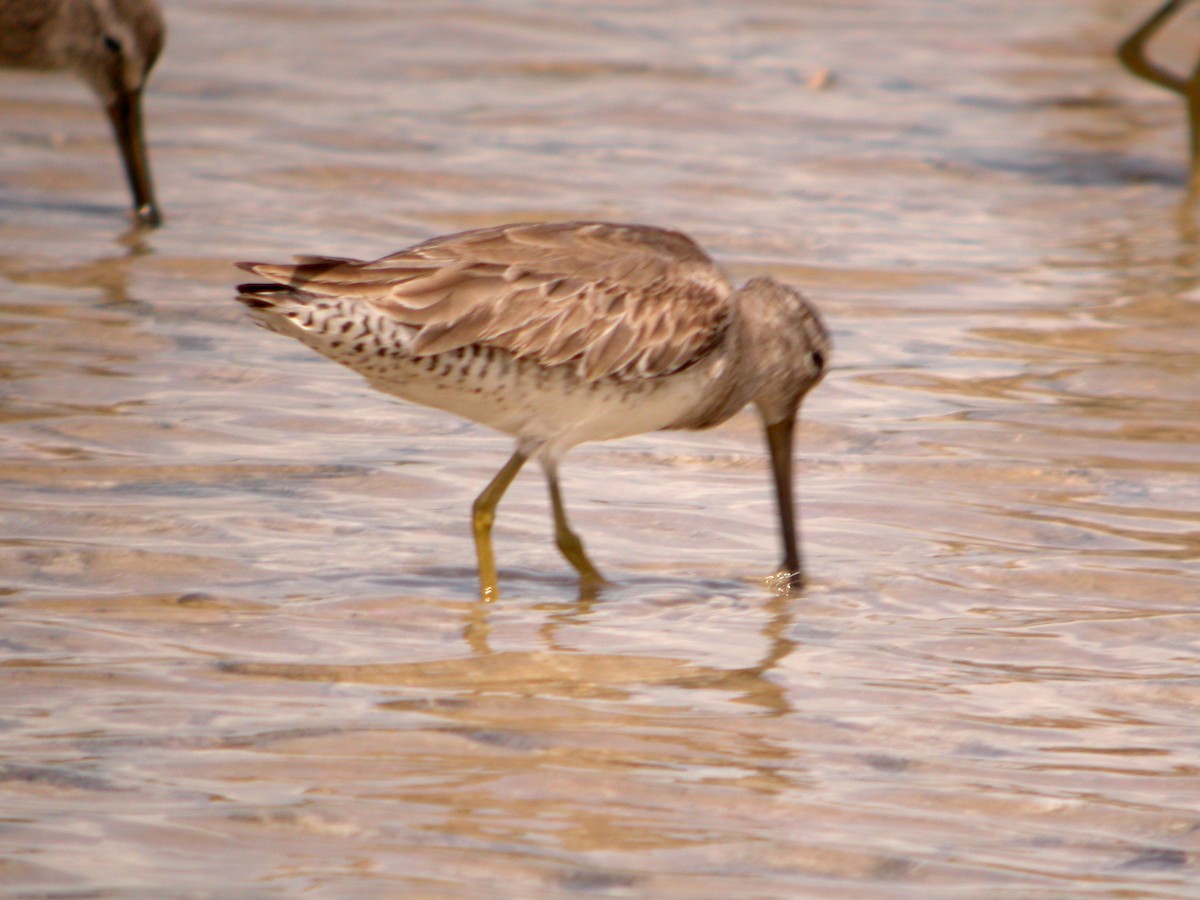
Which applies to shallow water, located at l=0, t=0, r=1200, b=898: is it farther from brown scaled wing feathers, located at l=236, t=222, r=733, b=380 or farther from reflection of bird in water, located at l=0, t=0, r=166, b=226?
brown scaled wing feathers, located at l=236, t=222, r=733, b=380

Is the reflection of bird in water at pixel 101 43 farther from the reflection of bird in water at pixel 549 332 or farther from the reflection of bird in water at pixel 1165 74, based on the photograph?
the reflection of bird in water at pixel 1165 74

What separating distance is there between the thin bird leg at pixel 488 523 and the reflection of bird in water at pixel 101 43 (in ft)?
14.4

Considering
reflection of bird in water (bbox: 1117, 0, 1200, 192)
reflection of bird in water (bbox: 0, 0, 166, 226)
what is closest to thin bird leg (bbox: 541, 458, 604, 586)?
reflection of bird in water (bbox: 0, 0, 166, 226)

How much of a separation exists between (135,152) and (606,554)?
444 centimetres

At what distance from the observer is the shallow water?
3.42m

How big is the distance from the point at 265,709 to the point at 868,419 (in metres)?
3.00

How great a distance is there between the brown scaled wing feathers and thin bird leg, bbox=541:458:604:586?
330mm

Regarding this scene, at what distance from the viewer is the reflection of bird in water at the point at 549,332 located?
4.64 metres

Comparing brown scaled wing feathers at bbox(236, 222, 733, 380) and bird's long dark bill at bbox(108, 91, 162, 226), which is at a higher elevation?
brown scaled wing feathers at bbox(236, 222, 733, 380)

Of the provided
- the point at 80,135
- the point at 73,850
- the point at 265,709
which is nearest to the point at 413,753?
the point at 265,709

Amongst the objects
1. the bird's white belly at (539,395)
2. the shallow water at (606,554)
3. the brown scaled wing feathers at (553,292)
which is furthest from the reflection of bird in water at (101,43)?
the bird's white belly at (539,395)

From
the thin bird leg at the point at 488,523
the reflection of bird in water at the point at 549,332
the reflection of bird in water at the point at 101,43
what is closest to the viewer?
the reflection of bird in water at the point at 549,332

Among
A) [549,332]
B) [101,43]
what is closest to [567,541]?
[549,332]

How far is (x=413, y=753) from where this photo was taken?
3693 mm
